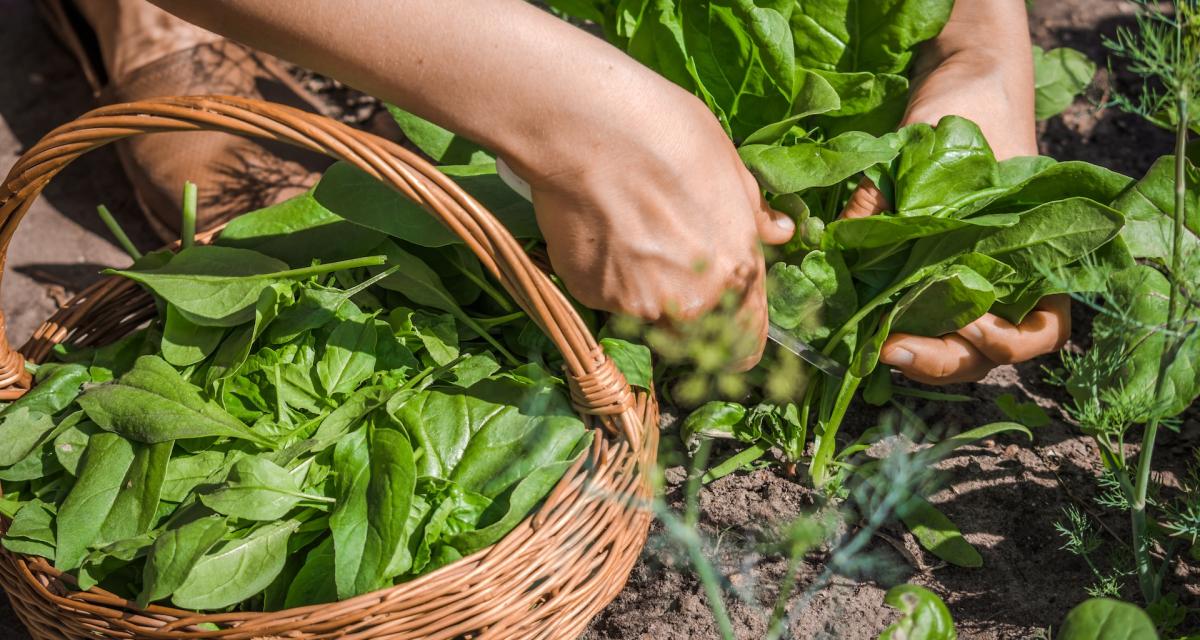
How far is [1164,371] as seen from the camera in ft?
2.44

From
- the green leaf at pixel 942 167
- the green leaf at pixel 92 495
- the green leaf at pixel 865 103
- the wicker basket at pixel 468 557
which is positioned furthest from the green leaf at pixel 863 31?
the green leaf at pixel 92 495

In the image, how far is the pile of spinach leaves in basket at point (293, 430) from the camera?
819 mm

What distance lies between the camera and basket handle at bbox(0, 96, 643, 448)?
2.45ft

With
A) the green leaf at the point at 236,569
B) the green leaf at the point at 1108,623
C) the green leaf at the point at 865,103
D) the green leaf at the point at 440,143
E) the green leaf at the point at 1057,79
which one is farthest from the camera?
the green leaf at the point at 1057,79

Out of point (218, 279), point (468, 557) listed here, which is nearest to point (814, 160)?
point (468, 557)

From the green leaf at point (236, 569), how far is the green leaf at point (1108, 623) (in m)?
0.67

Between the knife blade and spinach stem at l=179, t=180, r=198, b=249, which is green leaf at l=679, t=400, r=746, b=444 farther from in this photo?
spinach stem at l=179, t=180, r=198, b=249

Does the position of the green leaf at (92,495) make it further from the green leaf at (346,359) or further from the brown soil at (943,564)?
the brown soil at (943,564)

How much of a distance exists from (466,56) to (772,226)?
0.37 m

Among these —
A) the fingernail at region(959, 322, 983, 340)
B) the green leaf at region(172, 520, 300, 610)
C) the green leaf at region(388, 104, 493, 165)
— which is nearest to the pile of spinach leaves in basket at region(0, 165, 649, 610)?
the green leaf at region(172, 520, 300, 610)

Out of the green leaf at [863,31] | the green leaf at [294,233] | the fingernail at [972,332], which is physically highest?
the green leaf at [863,31]

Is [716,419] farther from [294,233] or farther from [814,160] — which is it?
[294,233]

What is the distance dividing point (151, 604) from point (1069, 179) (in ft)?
3.17

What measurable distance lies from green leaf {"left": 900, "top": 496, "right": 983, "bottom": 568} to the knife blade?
16 centimetres
